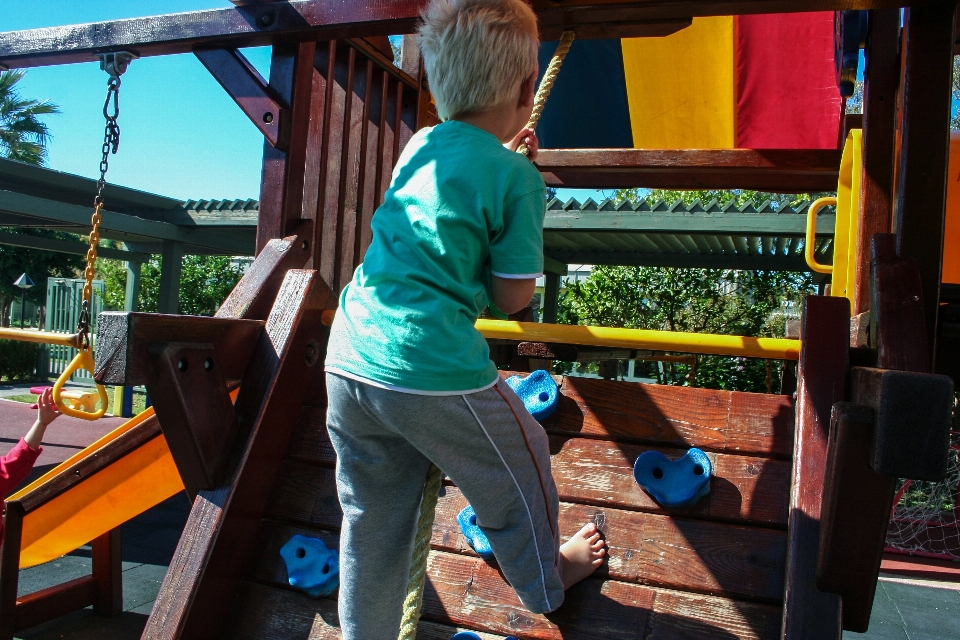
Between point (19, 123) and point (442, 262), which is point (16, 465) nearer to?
point (442, 262)

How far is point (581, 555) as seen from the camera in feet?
5.78

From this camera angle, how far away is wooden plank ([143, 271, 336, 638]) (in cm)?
176

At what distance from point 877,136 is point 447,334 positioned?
Result: 4.64ft

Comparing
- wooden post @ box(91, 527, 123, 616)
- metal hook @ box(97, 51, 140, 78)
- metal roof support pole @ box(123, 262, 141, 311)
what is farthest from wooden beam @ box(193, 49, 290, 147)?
metal roof support pole @ box(123, 262, 141, 311)

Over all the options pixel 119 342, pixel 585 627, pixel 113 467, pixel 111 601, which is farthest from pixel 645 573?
pixel 111 601

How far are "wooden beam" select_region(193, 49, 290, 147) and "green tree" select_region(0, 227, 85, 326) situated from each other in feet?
89.9

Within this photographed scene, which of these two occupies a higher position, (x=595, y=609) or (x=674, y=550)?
(x=674, y=550)

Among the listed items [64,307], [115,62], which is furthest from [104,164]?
[64,307]

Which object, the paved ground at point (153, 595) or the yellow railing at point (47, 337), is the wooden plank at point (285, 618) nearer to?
the yellow railing at point (47, 337)

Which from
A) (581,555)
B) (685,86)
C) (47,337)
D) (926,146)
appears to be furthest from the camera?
(685,86)

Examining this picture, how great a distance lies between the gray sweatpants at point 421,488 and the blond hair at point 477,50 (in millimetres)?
590

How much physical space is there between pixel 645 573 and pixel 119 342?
1337 mm

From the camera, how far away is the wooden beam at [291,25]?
1.85 m

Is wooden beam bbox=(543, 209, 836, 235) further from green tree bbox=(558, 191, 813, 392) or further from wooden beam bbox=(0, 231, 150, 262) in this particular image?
wooden beam bbox=(0, 231, 150, 262)
